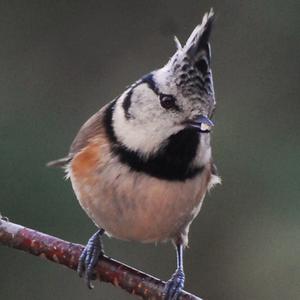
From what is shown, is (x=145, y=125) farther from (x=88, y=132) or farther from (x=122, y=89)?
(x=122, y=89)

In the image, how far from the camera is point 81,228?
4371 mm

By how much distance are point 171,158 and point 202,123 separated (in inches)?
7.5

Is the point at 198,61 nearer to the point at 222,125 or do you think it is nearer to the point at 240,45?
the point at 222,125

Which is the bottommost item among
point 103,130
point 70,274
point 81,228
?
point 70,274

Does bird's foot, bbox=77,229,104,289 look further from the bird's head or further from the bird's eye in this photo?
the bird's eye

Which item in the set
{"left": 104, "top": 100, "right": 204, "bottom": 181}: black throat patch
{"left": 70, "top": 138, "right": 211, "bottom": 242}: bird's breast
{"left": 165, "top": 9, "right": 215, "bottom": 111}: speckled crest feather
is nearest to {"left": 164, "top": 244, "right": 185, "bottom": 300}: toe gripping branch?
{"left": 70, "top": 138, "right": 211, "bottom": 242}: bird's breast

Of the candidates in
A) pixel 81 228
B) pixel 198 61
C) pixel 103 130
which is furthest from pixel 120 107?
pixel 81 228

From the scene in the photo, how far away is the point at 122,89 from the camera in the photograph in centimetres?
503

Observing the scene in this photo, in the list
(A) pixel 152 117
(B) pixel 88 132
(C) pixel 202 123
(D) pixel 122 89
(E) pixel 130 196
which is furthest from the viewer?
(D) pixel 122 89

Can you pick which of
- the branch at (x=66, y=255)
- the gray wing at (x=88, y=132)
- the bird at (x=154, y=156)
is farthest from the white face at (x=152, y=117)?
the branch at (x=66, y=255)

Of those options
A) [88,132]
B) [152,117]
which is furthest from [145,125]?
[88,132]

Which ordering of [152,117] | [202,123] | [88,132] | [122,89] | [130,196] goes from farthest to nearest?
[122,89] → [88,132] → [130,196] → [152,117] → [202,123]

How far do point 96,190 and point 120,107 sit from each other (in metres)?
0.23

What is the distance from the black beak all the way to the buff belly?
23cm
